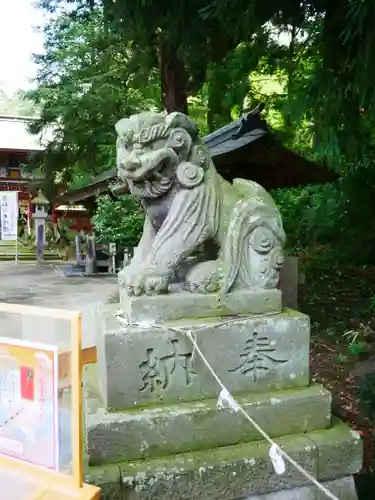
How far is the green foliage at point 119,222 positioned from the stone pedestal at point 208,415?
9.26m

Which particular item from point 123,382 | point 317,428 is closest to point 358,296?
point 317,428

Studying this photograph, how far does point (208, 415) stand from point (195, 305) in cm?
44

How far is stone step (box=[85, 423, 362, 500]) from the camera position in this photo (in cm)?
179

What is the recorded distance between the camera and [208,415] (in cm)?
193

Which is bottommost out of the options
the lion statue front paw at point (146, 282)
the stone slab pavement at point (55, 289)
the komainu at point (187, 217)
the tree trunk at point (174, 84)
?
the stone slab pavement at point (55, 289)

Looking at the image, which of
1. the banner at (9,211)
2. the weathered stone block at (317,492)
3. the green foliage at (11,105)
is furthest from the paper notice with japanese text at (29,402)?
the green foliage at (11,105)

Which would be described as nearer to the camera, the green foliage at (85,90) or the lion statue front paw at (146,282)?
the lion statue front paw at (146,282)

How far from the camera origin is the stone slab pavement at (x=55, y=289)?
7.97 m

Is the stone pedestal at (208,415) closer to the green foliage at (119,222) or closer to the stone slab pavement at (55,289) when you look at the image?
the stone slab pavement at (55,289)

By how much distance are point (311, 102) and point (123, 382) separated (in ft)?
7.30

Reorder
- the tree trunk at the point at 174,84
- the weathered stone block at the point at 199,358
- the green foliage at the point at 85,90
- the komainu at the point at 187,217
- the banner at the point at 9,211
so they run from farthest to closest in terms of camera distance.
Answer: the banner at the point at 9,211 → the green foliage at the point at 85,90 → the tree trunk at the point at 174,84 → the komainu at the point at 187,217 → the weathered stone block at the point at 199,358

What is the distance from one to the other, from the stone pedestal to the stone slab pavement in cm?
366

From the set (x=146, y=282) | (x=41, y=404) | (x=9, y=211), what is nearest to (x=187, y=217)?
(x=146, y=282)

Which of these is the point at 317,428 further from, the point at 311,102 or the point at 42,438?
the point at 311,102
